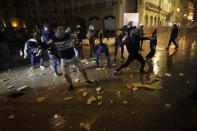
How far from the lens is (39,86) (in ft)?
16.9

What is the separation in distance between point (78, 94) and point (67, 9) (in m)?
27.6

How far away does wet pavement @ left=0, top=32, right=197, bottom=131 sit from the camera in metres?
3.01

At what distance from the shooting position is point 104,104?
371 cm

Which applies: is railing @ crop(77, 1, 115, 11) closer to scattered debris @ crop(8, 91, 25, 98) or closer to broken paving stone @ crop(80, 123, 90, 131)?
scattered debris @ crop(8, 91, 25, 98)

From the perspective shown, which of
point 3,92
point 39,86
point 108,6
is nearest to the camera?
point 3,92

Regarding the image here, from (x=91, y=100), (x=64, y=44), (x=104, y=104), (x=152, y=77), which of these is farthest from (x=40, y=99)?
(x=152, y=77)

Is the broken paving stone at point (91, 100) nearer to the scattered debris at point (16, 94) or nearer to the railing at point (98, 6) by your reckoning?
the scattered debris at point (16, 94)

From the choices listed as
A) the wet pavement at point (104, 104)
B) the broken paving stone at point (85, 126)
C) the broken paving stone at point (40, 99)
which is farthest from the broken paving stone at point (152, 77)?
the broken paving stone at point (40, 99)

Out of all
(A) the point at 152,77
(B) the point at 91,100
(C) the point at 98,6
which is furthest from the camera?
(C) the point at 98,6

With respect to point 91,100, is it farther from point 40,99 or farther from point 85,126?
point 40,99

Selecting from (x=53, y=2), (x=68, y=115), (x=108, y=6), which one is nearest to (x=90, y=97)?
(x=68, y=115)

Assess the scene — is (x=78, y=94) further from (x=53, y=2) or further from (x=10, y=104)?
(x=53, y=2)

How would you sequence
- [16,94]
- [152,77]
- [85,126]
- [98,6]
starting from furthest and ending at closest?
[98,6] < [152,77] < [16,94] < [85,126]

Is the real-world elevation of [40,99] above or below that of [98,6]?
below
